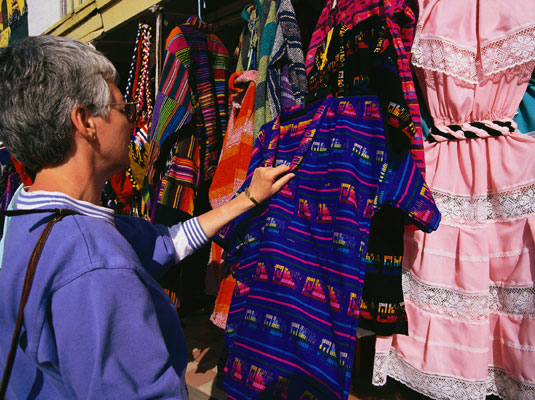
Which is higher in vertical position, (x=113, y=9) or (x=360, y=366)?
(x=113, y=9)

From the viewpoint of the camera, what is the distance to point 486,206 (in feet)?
4.18

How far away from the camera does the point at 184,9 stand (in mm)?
2377

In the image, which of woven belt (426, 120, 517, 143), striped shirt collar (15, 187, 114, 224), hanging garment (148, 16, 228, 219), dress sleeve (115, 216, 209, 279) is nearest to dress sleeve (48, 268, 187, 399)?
striped shirt collar (15, 187, 114, 224)

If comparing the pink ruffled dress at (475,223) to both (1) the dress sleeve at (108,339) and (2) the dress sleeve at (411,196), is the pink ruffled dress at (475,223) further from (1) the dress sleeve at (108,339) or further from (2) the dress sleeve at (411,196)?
(1) the dress sleeve at (108,339)

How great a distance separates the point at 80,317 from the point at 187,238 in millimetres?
729

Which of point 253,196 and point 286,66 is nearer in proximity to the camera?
point 253,196

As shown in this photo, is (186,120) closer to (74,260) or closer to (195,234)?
(195,234)

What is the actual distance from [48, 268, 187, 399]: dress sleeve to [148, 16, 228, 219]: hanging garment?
3.50ft

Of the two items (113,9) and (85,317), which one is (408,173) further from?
(113,9)

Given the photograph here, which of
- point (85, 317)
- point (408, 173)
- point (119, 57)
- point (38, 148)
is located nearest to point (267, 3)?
point (408, 173)

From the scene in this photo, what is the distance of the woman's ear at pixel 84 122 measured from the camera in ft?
2.83

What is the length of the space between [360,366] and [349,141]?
1244mm

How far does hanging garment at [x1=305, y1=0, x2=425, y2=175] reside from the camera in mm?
1250

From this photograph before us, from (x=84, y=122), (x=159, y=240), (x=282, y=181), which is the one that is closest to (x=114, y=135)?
(x=84, y=122)
